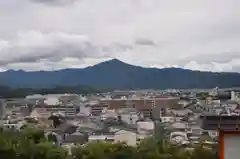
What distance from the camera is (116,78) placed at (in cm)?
11762

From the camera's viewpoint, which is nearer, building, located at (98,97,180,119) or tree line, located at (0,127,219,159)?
tree line, located at (0,127,219,159)

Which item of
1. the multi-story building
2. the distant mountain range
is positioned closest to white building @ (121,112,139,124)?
the multi-story building

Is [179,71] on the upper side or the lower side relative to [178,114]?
upper

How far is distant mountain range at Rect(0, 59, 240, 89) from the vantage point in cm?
9960

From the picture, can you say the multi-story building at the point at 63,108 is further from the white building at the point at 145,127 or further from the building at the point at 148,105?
the white building at the point at 145,127

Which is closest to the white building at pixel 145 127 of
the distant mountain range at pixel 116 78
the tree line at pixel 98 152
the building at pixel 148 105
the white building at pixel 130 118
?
the white building at pixel 130 118

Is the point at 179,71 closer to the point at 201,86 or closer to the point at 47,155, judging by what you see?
the point at 201,86

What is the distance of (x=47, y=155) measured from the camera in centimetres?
1110

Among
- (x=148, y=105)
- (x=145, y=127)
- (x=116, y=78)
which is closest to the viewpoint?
(x=145, y=127)

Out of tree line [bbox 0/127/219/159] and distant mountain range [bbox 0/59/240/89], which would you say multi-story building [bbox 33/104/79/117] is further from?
distant mountain range [bbox 0/59/240/89]

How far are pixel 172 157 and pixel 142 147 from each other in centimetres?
116

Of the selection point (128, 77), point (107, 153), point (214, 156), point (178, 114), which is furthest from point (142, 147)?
point (128, 77)

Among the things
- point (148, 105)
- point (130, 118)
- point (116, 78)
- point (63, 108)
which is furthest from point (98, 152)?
point (116, 78)

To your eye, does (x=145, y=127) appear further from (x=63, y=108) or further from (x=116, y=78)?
(x=116, y=78)
